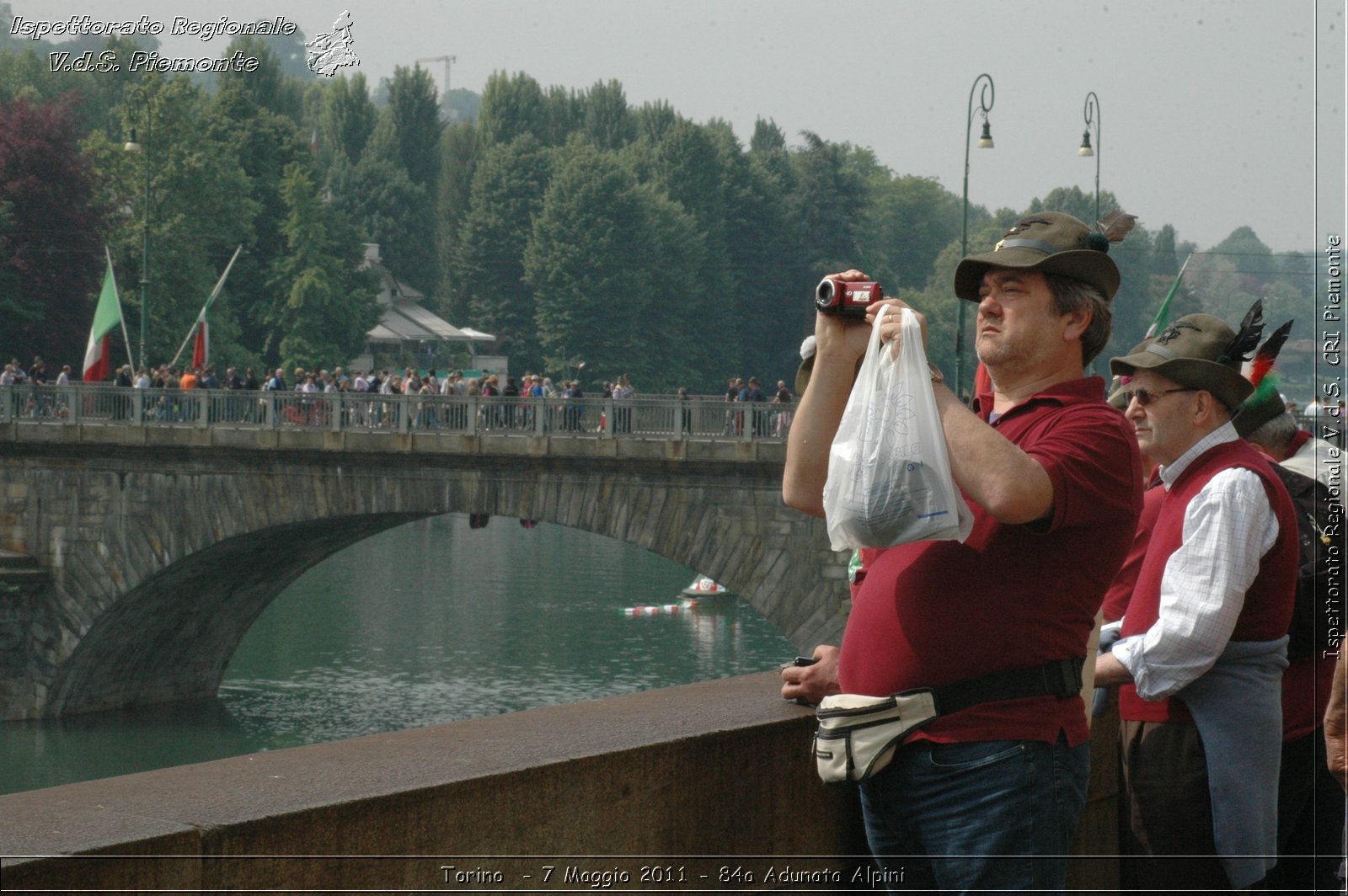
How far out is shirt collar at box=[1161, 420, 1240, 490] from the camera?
360 cm

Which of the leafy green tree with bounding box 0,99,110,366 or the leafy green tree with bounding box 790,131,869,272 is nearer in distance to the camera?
the leafy green tree with bounding box 0,99,110,366

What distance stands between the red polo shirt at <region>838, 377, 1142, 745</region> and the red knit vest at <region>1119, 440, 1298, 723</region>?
3.12 feet

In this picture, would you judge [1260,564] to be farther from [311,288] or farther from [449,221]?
[449,221]

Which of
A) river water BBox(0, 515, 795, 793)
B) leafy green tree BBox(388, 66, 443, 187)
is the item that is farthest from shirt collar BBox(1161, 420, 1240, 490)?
leafy green tree BBox(388, 66, 443, 187)

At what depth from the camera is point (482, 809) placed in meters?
2.89

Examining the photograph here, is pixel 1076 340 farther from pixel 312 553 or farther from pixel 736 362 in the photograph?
pixel 736 362

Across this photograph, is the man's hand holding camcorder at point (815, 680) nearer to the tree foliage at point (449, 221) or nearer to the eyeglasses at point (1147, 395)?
the eyeglasses at point (1147, 395)

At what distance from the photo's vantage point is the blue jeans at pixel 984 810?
2484mm

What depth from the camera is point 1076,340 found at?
2.75m

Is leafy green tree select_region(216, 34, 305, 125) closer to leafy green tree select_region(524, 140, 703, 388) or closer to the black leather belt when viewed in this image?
leafy green tree select_region(524, 140, 703, 388)

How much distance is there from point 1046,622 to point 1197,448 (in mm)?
1210

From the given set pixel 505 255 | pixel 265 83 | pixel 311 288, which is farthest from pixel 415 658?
pixel 505 255

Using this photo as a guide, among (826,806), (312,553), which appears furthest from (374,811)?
(312,553)

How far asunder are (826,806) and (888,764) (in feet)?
3.56
